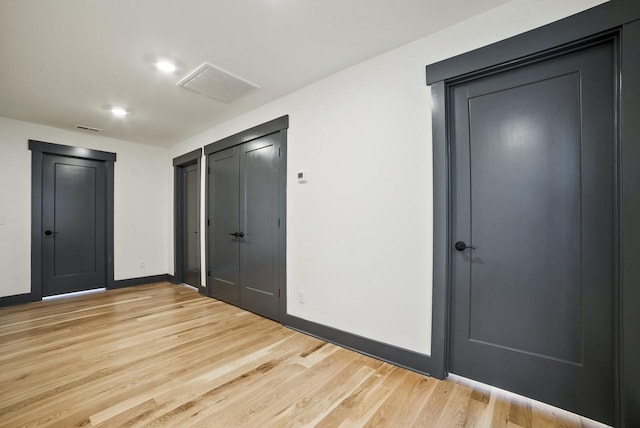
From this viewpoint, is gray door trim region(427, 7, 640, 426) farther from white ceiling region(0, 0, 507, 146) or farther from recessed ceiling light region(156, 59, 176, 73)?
recessed ceiling light region(156, 59, 176, 73)

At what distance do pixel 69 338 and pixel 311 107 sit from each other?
3.39 meters

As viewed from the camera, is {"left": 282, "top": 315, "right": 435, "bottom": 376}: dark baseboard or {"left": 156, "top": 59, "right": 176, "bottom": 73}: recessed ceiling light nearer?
{"left": 282, "top": 315, "right": 435, "bottom": 376}: dark baseboard

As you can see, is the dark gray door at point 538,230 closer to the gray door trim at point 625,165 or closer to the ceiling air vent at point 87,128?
the gray door trim at point 625,165

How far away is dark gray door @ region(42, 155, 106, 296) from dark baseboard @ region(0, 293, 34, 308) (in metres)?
0.19

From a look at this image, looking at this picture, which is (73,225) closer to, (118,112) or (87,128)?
(87,128)

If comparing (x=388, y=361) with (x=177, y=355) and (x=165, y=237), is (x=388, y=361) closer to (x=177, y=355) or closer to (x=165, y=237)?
(x=177, y=355)

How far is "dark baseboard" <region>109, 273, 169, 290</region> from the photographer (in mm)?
4852

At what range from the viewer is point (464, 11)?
1.89 metres

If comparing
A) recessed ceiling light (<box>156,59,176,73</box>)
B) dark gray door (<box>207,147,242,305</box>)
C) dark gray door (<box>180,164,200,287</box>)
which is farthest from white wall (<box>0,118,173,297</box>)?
recessed ceiling light (<box>156,59,176,73</box>)

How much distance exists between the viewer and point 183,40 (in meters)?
2.18

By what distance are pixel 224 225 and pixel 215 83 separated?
6.43 feet

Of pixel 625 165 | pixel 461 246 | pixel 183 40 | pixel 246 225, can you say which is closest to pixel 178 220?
pixel 246 225

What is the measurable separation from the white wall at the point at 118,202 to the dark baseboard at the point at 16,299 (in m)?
0.06

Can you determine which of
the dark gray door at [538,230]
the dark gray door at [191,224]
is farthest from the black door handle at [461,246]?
the dark gray door at [191,224]
